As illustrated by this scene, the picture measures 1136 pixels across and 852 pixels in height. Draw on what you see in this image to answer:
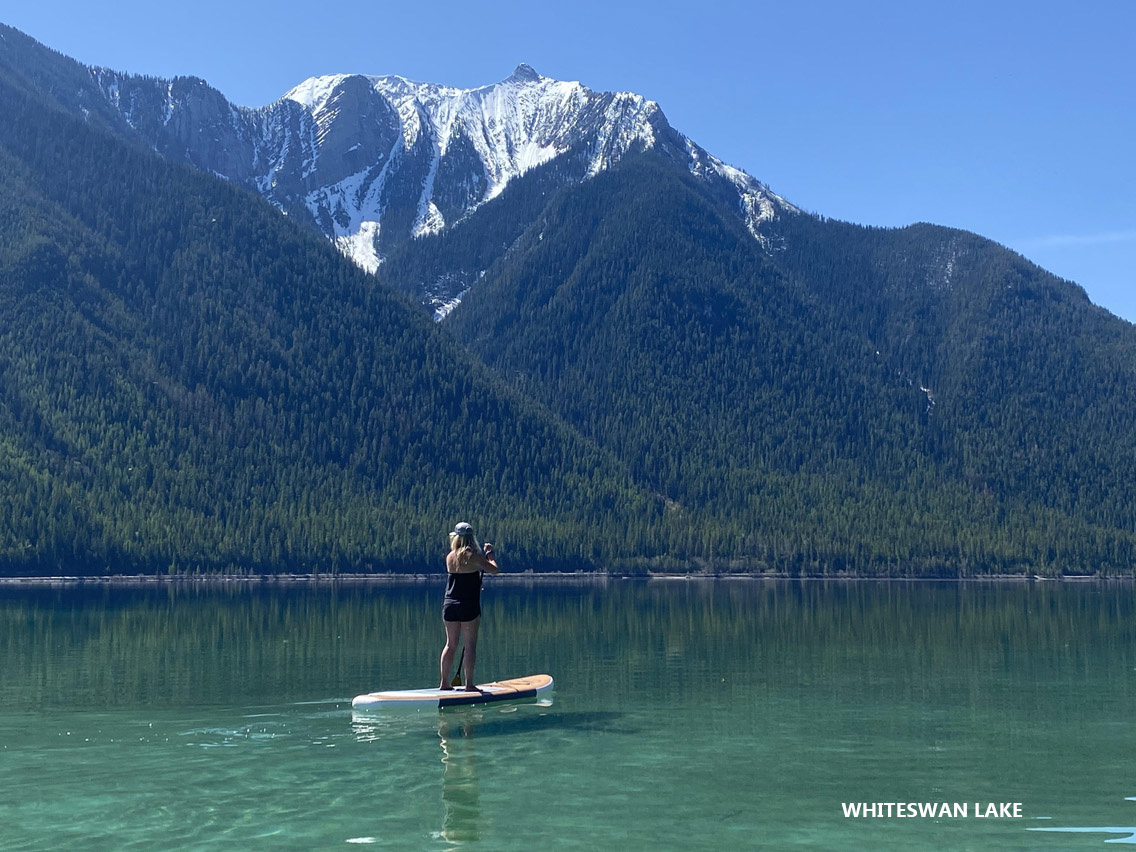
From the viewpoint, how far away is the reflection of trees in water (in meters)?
23.6

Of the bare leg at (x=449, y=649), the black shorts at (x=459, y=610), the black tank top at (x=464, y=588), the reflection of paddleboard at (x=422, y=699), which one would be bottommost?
the reflection of paddleboard at (x=422, y=699)

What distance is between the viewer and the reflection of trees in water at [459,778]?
23562 mm

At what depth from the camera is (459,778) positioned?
27.9m

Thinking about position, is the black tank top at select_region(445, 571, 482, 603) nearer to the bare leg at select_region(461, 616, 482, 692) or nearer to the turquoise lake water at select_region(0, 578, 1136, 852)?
the bare leg at select_region(461, 616, 482, 692)

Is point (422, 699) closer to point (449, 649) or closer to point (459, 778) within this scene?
point (449, 649)

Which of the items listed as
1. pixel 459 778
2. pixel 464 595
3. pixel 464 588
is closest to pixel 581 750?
pixel 459 778

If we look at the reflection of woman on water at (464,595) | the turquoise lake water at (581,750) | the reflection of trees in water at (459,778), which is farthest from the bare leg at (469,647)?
the turquoise lake water at (581,750)

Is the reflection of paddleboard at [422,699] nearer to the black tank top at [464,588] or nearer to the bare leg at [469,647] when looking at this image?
the bare leg at [469,647]

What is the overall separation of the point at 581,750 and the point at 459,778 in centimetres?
439

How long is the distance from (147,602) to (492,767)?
125953 millimetres

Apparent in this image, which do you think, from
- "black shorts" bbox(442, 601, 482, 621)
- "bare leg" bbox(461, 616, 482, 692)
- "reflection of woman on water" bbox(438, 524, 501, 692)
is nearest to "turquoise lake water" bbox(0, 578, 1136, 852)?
"bare leg" bbox(461, 616, 482, 692)

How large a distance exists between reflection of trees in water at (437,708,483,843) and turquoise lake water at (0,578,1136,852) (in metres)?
0.09

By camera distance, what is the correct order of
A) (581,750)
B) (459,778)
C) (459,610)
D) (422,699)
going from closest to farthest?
(459,778), (581,750), (422,699), (459,610)

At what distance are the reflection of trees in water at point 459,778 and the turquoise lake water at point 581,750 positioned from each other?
9 cm
